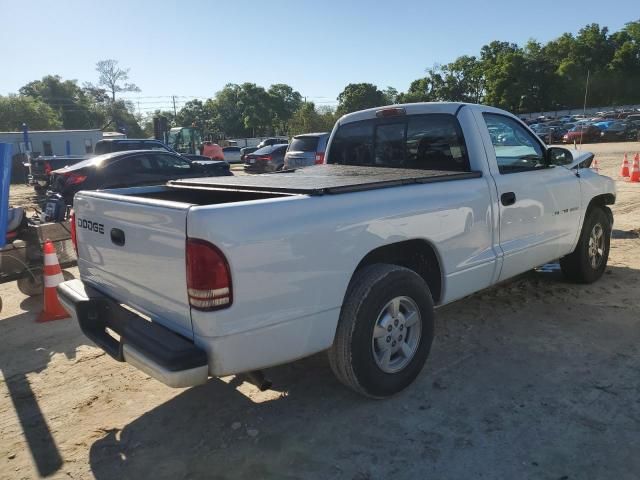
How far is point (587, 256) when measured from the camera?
5.18 m

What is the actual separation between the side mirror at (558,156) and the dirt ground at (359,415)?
4.69 ft

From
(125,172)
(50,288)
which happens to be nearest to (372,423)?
(50,288)

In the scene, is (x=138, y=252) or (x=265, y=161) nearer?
(x=138, y=252)

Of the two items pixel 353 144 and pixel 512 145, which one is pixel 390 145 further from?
pixel 512 145

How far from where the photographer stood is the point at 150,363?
2.45m

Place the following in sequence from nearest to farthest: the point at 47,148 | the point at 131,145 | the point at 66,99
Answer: the point at 131,145, the point at 47,148, the point at 66,99

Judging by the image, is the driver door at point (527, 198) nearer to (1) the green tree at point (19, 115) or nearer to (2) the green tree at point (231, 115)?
(1) the green tree at point (19, 115)

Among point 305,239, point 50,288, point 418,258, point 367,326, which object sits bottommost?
point 50,288

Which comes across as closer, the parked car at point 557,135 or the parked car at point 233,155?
the parked car at point 233,155

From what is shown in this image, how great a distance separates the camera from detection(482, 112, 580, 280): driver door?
3963 millimetres

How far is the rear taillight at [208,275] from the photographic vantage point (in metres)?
2.32

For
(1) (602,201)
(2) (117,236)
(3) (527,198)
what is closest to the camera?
(2) (117,236)

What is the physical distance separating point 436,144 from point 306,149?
401 inches

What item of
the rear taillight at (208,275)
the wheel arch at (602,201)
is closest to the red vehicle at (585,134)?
the wheel arch at (602,201)
